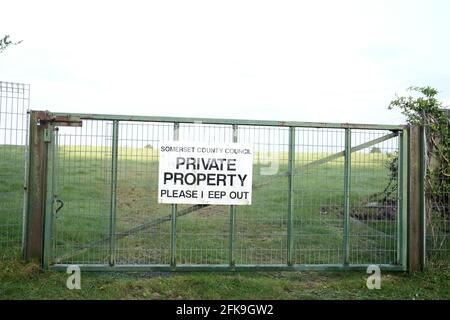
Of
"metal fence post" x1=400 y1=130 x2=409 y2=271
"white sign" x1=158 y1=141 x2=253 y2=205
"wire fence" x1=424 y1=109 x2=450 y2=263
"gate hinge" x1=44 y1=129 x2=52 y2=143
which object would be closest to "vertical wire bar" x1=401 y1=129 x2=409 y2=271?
"metal fence post" x1=400 y1=130 x2=409 y2=271

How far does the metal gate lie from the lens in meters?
7.25

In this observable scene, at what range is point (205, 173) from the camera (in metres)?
7.44

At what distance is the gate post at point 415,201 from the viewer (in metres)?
7.88

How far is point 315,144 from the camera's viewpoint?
7.53m

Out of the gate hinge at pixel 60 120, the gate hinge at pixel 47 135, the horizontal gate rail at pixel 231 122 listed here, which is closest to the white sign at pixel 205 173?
the horizontal gate rail at pixel 231 122

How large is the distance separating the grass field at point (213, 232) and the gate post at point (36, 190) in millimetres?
226

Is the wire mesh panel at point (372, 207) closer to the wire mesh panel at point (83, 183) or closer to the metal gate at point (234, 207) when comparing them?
the metal gate at point (234, 207)

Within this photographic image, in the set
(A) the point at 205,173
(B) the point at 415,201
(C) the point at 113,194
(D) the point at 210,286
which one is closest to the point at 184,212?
(A) the point at 205,173

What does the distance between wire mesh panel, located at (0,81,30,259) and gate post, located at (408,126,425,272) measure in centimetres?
606

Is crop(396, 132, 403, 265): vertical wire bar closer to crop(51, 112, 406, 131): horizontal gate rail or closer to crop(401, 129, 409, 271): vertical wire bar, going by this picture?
crop(401, 129, 409, 271): vertical wire bar

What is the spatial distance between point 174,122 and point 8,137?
8.46ft

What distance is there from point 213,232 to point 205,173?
1.15 meters

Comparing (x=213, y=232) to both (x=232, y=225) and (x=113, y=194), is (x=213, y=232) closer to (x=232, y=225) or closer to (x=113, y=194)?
(x=232, y=225)
